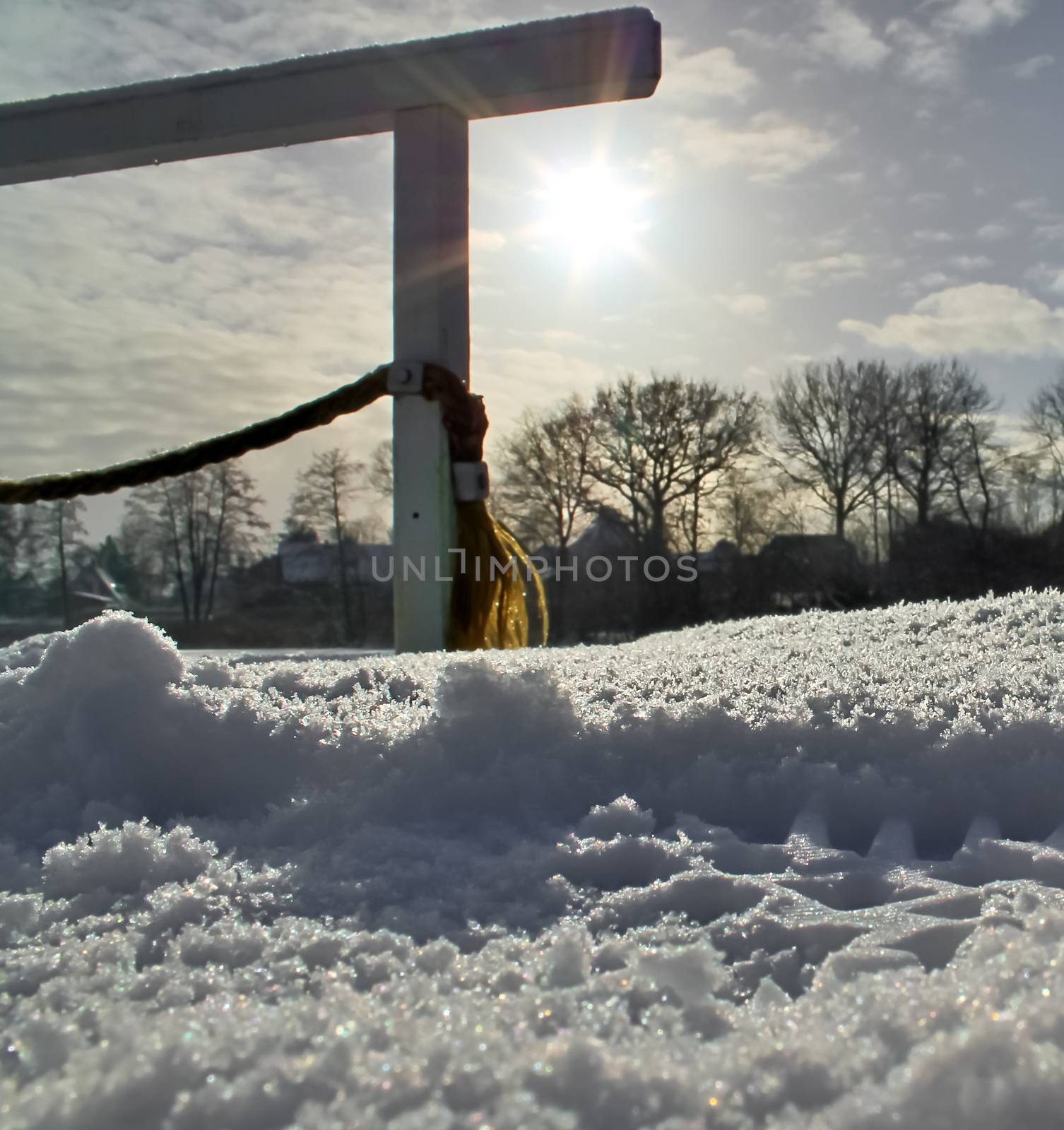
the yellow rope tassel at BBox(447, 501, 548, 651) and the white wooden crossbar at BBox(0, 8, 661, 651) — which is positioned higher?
the white wooden crossbar at BBox(0, 8, 661, 651)

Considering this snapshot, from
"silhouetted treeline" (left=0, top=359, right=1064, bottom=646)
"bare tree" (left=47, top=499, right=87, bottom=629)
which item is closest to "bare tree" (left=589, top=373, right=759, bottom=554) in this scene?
"silhouetted treeline" (left=0, top=359, right=1064, bottom=646)

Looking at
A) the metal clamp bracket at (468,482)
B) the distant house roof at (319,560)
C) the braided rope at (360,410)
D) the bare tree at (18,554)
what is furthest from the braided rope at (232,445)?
the distant house roof at (319,560)

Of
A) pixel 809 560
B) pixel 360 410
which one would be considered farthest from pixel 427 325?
pixel 809 560

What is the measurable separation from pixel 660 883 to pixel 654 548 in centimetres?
1062

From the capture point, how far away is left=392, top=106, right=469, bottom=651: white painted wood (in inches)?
98.5

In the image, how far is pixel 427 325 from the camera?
2551mm

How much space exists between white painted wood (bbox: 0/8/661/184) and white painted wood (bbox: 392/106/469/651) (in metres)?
0.11

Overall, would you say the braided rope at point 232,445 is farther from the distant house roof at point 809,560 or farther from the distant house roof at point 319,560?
the distant house roof at point 809,560

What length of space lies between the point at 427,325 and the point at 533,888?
6.72 feet

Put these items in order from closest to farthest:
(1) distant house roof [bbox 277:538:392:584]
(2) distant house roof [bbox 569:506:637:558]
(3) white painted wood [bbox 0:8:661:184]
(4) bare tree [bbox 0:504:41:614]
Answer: (3) white painted wood [bbox 0:8:661:184] < (4) bare tree [bbox 0:504:41:614] < (1) distant house roof [bbox 277:538:392:584] < (2) distant house roof [bbox 569:506:637:558]

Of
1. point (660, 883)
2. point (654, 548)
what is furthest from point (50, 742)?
point (654, 548)

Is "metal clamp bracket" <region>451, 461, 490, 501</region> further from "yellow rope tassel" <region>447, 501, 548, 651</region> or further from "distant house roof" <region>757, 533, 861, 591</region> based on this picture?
"distant house roof" <region>757, 533, 861, 591</region>

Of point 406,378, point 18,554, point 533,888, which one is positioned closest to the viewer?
point 533,888

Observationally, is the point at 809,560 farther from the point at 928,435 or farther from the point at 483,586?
the point at 483,586
